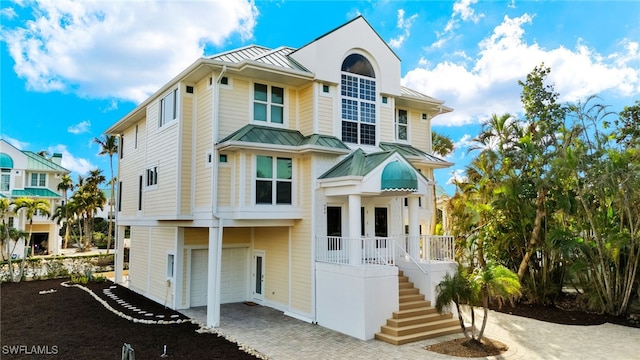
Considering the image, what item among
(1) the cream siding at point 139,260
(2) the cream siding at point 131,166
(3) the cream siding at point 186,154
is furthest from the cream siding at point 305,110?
(1) the cream siding at point 139,260

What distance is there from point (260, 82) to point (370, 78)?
4.32 m

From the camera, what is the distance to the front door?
636 inches

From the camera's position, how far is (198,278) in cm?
1597

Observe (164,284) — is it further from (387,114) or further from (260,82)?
(387,114)

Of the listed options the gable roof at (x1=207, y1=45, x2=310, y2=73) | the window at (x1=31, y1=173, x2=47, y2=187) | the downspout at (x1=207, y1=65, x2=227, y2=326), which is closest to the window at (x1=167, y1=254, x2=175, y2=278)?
the downspout at (x1=207, y1=65, x2=227, y2=326)

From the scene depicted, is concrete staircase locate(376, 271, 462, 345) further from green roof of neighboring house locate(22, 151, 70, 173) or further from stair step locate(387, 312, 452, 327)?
green roof of neighboring house locate(22, 151, 70, 173)

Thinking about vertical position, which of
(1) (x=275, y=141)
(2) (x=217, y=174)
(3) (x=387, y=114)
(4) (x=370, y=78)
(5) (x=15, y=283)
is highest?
(4) (x=370, y=78)

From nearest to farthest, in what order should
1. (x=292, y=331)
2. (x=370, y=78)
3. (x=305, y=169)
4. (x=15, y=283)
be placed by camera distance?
(x=292, y=331)
(x=305, y=169)
(x=370, y=78)
(x=15, y=283)

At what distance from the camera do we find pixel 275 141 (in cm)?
1361

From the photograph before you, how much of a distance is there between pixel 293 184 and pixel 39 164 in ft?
127

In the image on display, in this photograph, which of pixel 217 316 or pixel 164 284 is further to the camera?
pixel 164 284

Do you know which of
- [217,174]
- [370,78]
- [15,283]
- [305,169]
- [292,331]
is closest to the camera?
[292,331]

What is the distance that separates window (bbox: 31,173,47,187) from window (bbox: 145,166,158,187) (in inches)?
1241

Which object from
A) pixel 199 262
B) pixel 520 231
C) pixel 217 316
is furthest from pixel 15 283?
pixel 520 231
